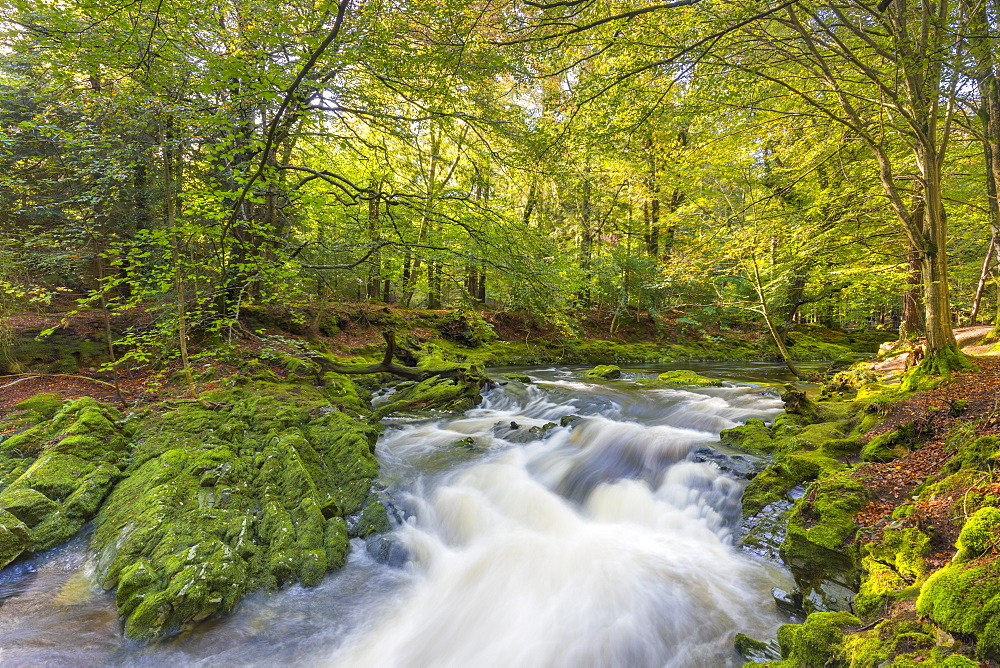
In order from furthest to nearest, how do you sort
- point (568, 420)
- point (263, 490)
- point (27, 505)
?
1. point (568, 420)
2. point (263, 490)
3. point (27, 505)

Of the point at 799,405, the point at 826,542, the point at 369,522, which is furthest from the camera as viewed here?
the point at 799,405

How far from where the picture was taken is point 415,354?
11750 millimetres

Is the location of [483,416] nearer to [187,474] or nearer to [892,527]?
[187,474]

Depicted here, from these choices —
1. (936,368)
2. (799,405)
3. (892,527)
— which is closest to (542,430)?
(799,405)

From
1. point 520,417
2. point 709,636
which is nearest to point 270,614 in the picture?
point 709,636

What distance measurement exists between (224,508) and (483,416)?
210 inches

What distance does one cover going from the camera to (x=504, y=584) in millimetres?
4266

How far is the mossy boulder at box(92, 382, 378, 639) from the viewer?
3.26 m

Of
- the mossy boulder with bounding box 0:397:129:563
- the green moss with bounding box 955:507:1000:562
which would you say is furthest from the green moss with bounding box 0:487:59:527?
the green moss with bounding box 955:507:1000:562

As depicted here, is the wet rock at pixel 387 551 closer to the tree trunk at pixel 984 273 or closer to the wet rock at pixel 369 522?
the wet rock at pixel 369 522

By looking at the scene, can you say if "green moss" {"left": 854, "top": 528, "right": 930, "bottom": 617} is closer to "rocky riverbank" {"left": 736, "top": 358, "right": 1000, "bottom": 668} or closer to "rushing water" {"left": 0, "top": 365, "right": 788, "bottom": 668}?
"rocky riverbank" {"left": 736, "top": 358, "right": 1000, "bottom": 668}

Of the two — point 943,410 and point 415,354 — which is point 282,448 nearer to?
point 415,354

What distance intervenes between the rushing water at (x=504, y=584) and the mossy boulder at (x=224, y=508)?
21 cm

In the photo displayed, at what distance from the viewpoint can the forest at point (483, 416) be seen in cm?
324
